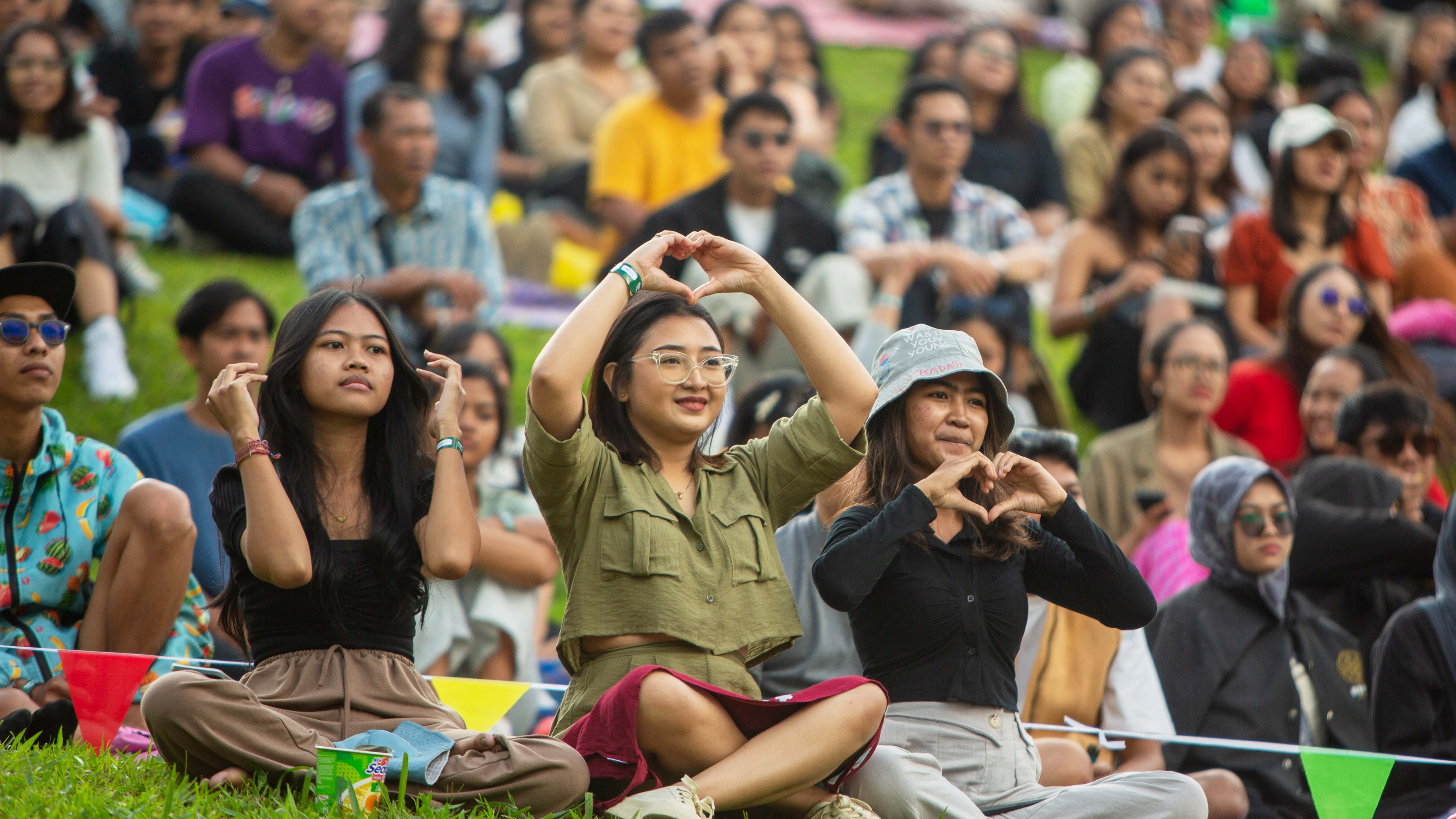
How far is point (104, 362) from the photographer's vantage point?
6.91m

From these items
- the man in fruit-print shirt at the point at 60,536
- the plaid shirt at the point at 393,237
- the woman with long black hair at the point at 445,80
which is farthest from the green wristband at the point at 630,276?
the woman with long black hair at the point at 445,80

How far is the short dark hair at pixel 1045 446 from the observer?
5.16 metres

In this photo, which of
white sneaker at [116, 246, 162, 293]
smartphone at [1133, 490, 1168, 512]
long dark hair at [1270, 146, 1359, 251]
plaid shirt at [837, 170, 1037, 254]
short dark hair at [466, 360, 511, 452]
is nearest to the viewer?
short dark hair at [466, 360, 511, 452]

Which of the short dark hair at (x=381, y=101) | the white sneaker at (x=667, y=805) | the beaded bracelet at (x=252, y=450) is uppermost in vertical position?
the short dark hair at (x=381, y=101)

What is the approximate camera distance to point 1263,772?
15.4ft

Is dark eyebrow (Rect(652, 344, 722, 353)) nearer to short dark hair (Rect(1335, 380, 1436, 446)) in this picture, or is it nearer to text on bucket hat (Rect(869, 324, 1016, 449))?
text on bucket hat (Rect(869, 324, 1016, 449))

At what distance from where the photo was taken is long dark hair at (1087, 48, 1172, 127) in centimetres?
1001

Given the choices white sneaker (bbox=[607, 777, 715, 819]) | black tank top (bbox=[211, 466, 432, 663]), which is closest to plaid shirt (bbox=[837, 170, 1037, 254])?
black tank top (bbox=[211, 466, 432, 663])

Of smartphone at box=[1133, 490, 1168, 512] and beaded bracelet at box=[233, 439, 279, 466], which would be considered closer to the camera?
beaded bracelet at box=[233, 439, 279, 466]

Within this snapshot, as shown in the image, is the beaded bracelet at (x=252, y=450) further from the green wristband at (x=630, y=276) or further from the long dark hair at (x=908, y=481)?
the long dark hair at (x=908, y=481)

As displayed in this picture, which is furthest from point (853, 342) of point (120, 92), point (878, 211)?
point (120, 92)

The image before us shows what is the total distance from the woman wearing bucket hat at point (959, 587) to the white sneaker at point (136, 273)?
15.6 feet

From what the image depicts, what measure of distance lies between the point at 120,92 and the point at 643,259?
6689 millimetres

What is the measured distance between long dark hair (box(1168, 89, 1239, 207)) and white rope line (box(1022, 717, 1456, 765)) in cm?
531
